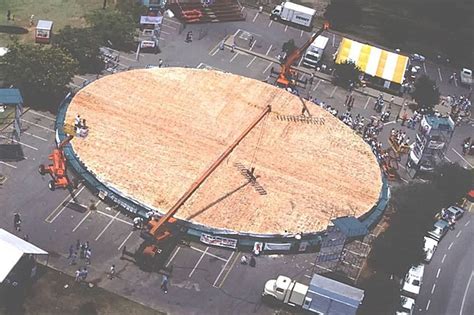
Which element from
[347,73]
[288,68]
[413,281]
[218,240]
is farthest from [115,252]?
[347,73]

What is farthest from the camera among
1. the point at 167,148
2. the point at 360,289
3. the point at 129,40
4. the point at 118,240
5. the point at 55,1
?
the point at 55,1

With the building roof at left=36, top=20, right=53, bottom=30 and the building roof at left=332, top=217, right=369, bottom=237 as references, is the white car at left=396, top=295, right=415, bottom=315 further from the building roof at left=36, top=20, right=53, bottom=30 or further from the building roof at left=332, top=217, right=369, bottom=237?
the building roof at left=36, top=20, right=53, bottom=30

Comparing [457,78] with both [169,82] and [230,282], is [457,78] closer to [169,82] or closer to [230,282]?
[169,82]

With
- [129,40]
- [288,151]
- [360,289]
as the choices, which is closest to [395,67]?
[288,151]

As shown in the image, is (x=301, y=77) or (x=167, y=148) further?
(x=301, y=77)

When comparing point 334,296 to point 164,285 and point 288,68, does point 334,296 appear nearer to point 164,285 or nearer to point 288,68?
point 164,285
